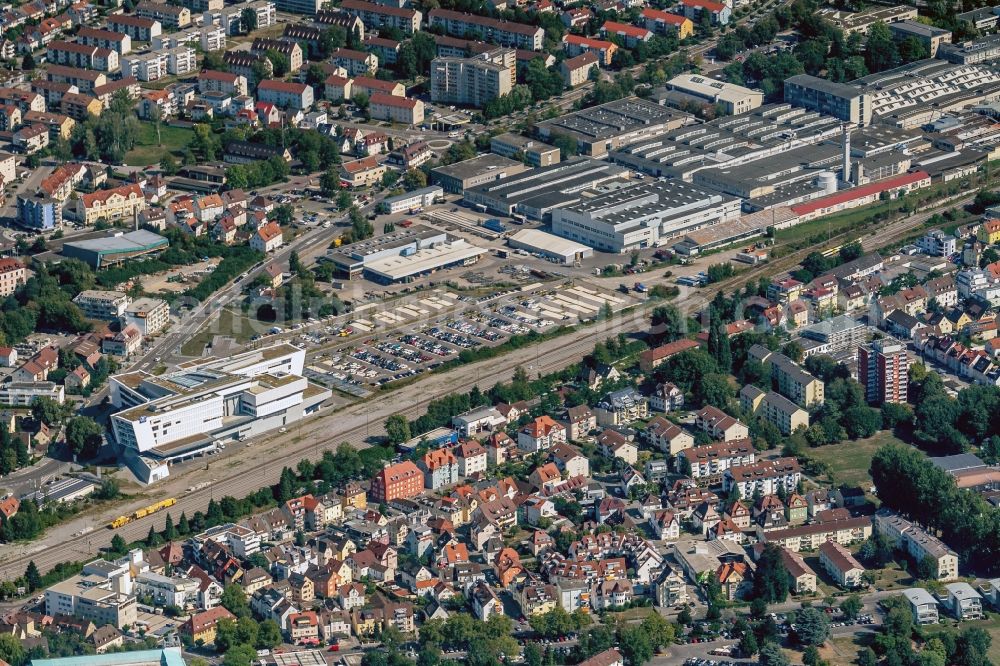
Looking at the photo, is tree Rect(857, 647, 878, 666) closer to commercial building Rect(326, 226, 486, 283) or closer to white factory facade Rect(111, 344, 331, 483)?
white factory facade Rect(111, 344, 331, 483)

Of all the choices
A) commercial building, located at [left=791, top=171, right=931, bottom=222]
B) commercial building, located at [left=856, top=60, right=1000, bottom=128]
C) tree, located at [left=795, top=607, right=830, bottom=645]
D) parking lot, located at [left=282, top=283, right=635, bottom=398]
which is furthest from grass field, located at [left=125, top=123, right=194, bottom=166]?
tree, located at [left=795, top=607, right=830, bottom=645]

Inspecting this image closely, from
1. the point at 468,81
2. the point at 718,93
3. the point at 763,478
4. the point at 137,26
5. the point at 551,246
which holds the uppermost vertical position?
the point at 137,26

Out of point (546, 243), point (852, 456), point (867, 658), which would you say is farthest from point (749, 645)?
point (546, 243)

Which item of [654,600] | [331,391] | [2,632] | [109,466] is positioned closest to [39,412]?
[109,466]

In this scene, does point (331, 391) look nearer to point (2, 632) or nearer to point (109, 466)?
point (109, 466)

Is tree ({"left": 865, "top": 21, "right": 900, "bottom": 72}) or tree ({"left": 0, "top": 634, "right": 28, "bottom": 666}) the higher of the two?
tree ({"left": 865, "top": 21, "right": 900, "bottom": 72})

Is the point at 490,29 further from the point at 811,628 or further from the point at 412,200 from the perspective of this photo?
the point at 811,628
